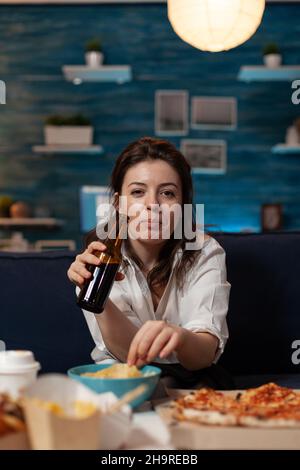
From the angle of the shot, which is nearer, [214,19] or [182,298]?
[182,298]

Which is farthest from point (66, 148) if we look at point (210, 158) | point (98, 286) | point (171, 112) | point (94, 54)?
point (98, 286)

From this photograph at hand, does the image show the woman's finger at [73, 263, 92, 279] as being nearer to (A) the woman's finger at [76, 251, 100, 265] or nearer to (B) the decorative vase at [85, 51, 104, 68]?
(A) the woman's finger at [76, 251, 100, 265]

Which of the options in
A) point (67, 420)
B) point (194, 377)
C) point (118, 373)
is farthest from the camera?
point (194, 377)

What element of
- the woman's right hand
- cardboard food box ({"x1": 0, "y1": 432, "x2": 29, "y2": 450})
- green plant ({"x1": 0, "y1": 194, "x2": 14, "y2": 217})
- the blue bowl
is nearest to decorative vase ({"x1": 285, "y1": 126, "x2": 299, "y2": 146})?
green plant ({"x1": 0, "y1": 194, "x2": 14, "y2": 217})

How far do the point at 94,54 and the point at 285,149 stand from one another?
5.37 feet

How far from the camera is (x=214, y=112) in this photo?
202 inches

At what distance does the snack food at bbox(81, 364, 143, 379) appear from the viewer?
3.25 feet

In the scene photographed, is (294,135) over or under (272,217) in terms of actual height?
over

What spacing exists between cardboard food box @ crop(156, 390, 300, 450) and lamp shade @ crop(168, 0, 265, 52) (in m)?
2.38

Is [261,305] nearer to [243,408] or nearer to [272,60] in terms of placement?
[243,408]

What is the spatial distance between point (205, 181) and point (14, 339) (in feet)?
11.3

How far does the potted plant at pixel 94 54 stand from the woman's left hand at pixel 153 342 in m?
4.18

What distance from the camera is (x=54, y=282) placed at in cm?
189

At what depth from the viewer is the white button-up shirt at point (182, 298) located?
1.48 m
